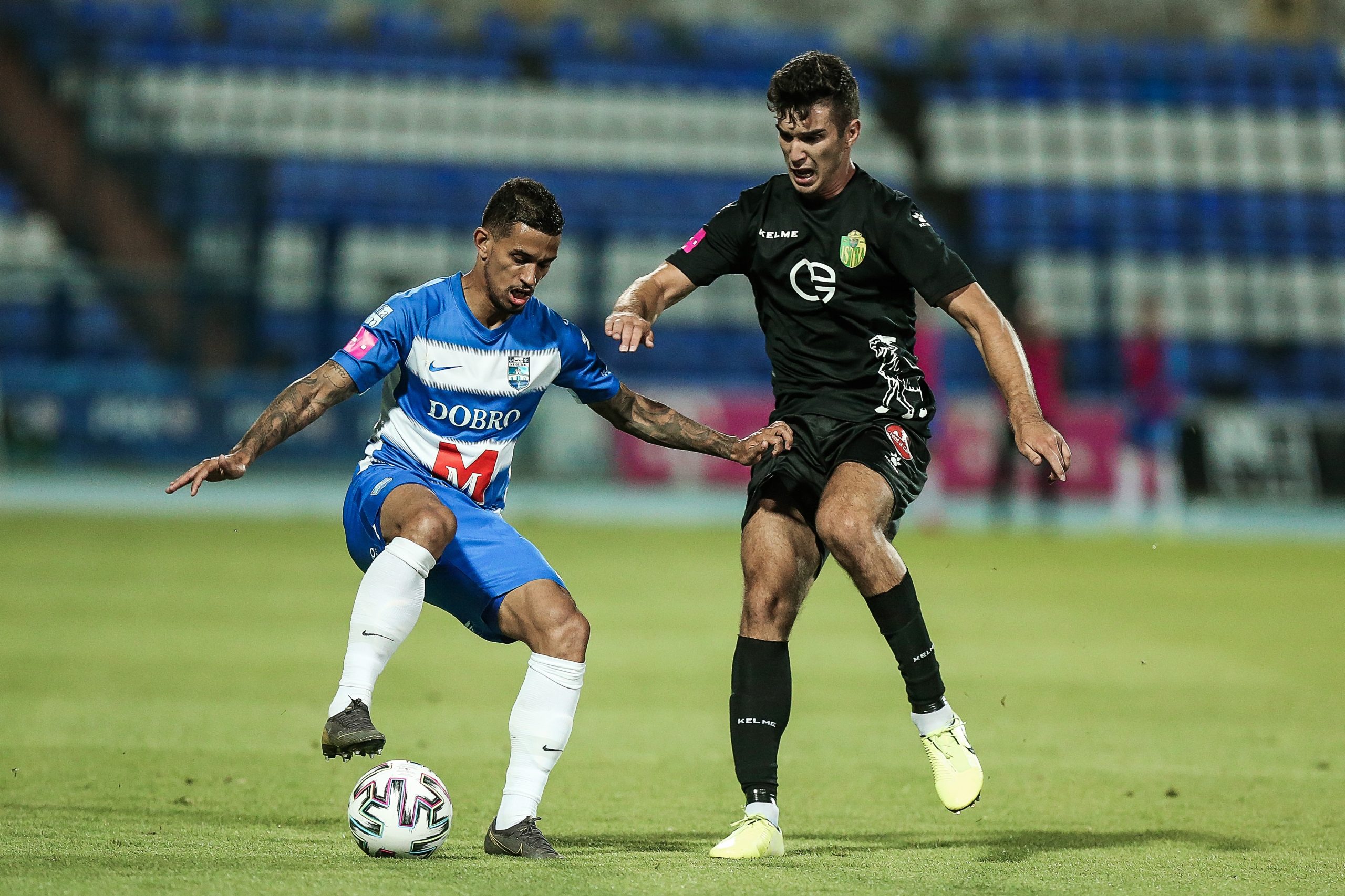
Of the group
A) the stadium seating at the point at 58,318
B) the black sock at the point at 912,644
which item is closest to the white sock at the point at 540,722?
the black sock at the point at 912,644

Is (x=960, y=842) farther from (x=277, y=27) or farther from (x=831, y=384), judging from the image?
(x=277, y=27)

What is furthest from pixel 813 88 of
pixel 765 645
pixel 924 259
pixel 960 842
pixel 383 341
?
pixel 960 842

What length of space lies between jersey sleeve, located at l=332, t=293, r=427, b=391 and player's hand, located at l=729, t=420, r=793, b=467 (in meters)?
1.06

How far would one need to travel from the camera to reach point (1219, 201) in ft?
89.2

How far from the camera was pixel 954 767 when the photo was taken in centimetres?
466

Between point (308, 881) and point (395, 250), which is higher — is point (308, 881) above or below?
below

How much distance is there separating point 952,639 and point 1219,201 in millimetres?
19741

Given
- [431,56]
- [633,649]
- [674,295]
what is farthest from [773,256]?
[431,56]

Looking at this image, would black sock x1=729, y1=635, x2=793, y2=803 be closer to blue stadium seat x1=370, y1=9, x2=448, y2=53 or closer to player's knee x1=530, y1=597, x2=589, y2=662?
player's knee x1=530, y1=597, x2=589, y2=662

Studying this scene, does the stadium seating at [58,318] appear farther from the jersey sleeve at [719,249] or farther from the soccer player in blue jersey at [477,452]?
the jersey sleeve at [719,249]

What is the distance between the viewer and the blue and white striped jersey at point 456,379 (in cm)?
486

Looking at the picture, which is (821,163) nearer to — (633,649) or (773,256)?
(773,256)

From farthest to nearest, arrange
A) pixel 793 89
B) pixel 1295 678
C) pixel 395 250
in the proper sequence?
pixel 395 250
pixel 1295 678
pixel 793 89

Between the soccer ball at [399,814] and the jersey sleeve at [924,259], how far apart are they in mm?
2070
